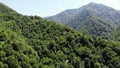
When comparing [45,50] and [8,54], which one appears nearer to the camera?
[8,54]

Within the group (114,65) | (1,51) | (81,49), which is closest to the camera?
(1,51)

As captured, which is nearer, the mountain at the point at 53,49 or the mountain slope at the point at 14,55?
the mountain slope at the point at 14,55

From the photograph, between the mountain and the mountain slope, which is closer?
the mountain slope

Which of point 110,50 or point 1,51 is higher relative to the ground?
point 1,51

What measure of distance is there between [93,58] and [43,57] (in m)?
27.0

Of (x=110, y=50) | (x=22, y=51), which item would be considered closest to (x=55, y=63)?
(x=22, y=51)

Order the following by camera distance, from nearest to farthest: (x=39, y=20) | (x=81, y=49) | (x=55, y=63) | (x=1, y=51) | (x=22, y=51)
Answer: (x=1, y=51)
(x=22, y=51)
(x=55, y=63)
(x=81, y=49)
(x=39, y=20)

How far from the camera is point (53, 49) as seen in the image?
137750 millimetres

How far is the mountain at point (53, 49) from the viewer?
10557 cm

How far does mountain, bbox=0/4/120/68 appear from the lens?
106 meters

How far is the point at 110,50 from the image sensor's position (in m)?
142

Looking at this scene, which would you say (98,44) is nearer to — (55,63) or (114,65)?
(114,65)

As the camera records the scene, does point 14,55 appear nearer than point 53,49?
Yes

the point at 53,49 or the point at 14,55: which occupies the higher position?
the point at 14,55
